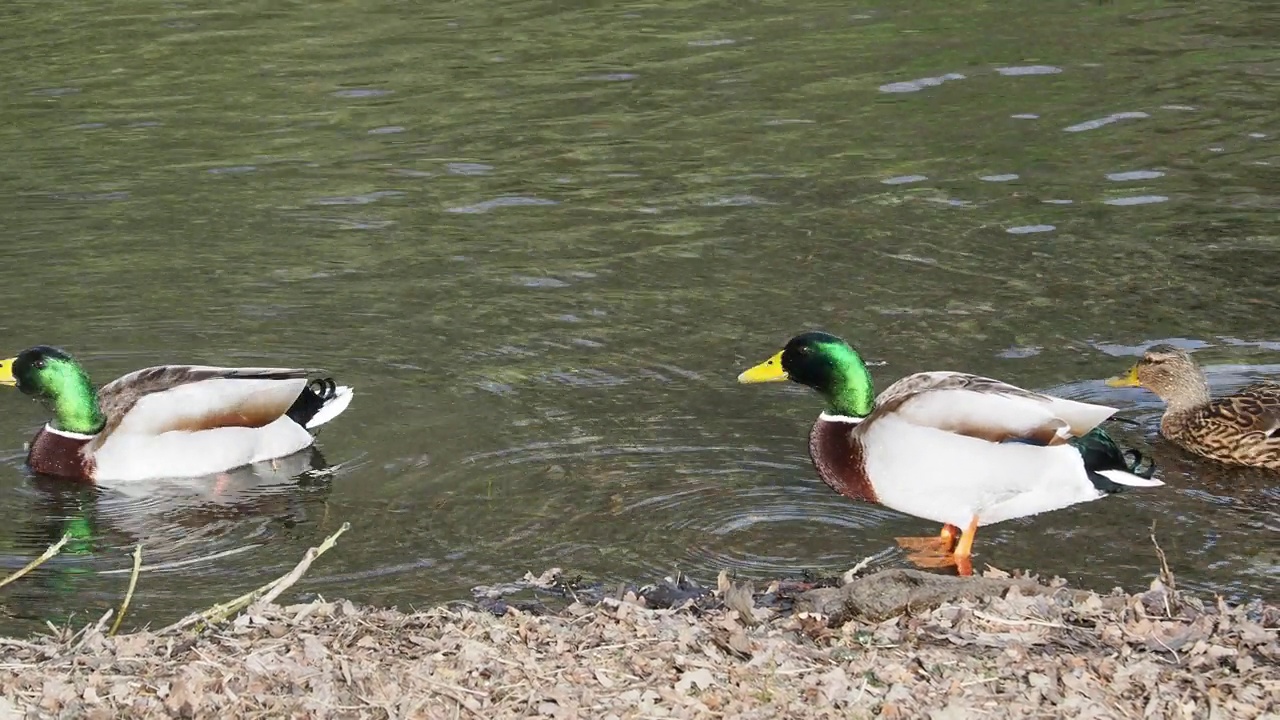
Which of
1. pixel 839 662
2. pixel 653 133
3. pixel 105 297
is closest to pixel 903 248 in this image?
pixel 653 133

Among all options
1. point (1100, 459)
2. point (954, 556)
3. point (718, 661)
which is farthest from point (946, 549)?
point (718, 661)

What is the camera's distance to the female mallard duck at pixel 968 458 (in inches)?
272

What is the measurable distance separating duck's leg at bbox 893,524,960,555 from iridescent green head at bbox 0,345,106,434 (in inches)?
155

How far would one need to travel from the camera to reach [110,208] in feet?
39.4

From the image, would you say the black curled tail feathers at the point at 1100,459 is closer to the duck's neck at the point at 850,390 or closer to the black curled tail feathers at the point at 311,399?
the duck's neck at the point at 850,390

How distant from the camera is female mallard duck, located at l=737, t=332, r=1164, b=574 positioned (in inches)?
272

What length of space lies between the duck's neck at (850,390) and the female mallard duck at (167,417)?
2550mm

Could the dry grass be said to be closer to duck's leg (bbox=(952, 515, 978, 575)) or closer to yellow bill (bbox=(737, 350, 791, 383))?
duck's leg (bbox=(952, 515, 978, 575))

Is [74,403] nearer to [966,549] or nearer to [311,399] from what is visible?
[311,399]

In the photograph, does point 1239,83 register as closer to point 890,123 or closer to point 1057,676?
point 890,123

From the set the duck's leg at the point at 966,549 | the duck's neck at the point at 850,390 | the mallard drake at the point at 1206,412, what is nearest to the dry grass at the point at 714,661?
the duck's leg at the point at 966,549

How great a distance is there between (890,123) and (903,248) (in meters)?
2.83

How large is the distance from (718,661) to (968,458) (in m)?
2.44

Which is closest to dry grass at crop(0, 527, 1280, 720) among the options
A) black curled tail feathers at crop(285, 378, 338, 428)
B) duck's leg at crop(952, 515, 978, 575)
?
duck's leg at crop(952, 515, 978, 575)
